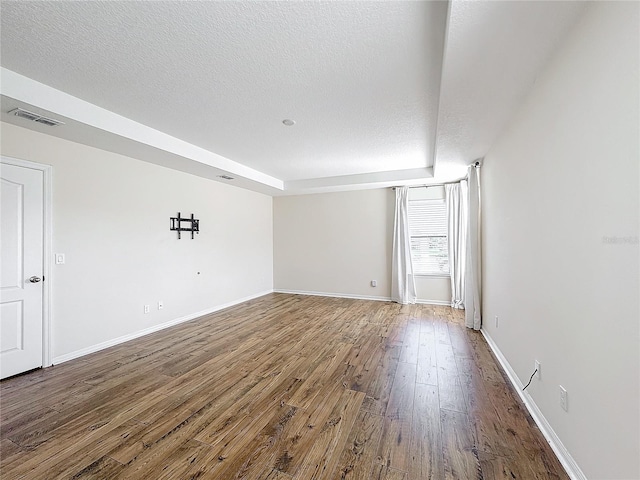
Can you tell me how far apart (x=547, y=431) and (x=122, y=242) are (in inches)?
187

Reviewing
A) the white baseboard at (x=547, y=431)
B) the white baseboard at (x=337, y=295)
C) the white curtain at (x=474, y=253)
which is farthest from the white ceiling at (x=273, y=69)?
the white baseboard at (x=337, y=295)

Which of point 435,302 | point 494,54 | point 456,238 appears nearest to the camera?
point 494,54

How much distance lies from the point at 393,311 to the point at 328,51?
14.2 feet

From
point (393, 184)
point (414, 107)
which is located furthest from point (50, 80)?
point (393, 184)

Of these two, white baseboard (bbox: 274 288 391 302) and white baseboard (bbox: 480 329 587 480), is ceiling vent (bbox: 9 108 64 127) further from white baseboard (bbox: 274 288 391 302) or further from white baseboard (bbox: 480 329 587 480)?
white baseboard (bbox: 274 288 391 302)

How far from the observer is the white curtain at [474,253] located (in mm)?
3805

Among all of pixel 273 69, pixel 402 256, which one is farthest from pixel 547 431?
pixel 402 256

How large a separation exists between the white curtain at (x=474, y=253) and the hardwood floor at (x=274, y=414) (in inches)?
20.9

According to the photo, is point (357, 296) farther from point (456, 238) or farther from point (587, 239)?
point (587, 239)

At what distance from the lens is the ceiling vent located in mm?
2326

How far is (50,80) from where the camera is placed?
2.23 m

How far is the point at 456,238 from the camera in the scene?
201 inches

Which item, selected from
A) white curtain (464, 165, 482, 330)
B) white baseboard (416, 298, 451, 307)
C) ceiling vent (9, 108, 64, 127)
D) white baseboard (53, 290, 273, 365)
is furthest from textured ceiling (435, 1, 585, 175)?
white baseboard (53, 290, 273, 365)

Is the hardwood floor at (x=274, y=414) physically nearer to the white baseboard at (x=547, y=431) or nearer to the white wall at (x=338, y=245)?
the white baseboard at (x=547, y=431)
